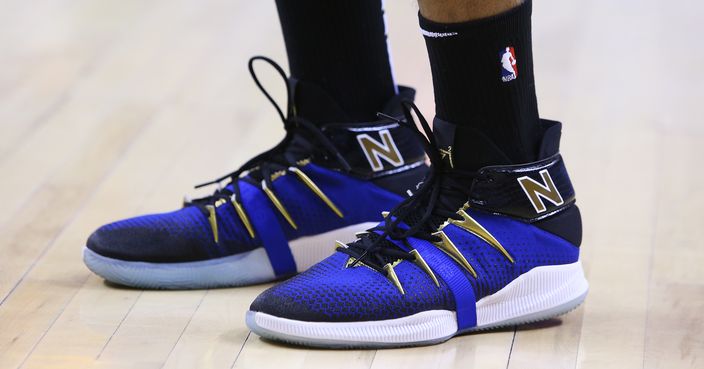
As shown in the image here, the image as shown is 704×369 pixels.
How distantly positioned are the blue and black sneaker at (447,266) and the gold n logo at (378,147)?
4.0 inches

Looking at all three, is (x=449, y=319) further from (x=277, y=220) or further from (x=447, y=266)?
(x=277, y=220)

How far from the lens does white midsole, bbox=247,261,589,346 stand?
1.23 meters

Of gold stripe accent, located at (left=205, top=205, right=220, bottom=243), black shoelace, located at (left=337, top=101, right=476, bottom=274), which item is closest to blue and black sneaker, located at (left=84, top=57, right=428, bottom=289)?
gold stripe accent, located at (left=205, top=205, right=220, bottom=243)

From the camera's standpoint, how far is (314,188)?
55.4 inches

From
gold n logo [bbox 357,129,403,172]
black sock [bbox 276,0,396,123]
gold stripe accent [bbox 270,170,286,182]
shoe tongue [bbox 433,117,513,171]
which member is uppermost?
black sock [bbox 276,0,396,123]

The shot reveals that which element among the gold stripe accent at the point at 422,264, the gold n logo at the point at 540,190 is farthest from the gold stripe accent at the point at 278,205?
the gold n logo at the point at 540,190

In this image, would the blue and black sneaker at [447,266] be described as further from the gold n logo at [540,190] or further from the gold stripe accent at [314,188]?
the gold stripe accent at [314,188]

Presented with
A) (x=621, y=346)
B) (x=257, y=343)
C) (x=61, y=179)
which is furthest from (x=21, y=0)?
(x=621, y=346)

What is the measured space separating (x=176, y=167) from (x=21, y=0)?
50.5 inches

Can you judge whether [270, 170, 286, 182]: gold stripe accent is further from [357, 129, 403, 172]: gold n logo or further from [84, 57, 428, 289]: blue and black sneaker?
[357, 129, 403, 172]: gold n logo

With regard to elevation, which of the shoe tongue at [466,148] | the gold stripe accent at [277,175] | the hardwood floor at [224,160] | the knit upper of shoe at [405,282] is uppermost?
the shoe tongue at [466,148]

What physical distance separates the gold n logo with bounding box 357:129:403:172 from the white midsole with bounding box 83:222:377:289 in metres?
0.09

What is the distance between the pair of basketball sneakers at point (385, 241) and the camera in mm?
1237

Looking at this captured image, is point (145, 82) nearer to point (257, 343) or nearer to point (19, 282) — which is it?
point (19, 282)
